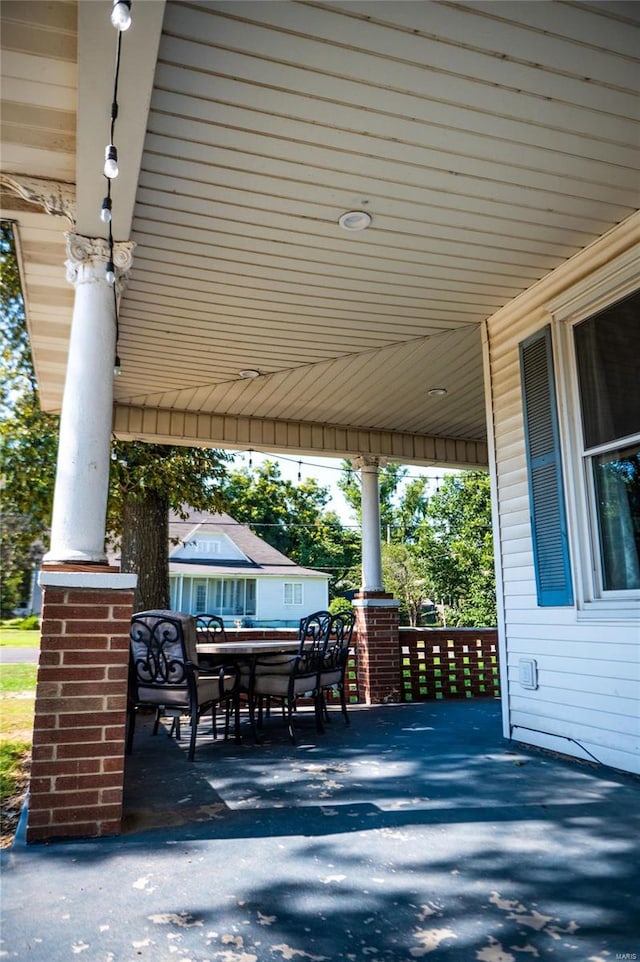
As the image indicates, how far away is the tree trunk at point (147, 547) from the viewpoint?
262 inches

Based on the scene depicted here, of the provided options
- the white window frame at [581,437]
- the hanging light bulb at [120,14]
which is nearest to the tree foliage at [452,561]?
the white window frame at [581,437]

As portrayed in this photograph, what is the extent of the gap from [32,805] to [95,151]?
260 cm

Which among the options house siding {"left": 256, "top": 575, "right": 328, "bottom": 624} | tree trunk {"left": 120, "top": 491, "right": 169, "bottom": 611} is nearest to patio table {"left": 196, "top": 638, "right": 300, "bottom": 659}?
tree trunk {"left": 120, "top": 491, "right": 169, "bottom": 611}

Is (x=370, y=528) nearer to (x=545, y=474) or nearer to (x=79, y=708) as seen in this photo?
(x=545, y=474)

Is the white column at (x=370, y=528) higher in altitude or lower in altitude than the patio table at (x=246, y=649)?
higher


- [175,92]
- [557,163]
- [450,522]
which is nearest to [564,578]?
[557,163]

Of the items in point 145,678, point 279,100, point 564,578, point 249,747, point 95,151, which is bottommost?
point 249,747

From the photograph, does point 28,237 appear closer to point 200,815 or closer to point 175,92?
point 175,92

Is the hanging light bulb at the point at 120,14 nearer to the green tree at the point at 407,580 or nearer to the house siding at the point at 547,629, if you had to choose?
the house siding at the point at 547,629

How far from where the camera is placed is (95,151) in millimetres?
2557

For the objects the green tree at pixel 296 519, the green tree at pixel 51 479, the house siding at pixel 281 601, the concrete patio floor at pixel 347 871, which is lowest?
the concrete patio floor at pixel 347 871

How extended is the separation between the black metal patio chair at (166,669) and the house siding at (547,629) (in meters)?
2.00

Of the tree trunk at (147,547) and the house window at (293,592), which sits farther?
the house window at (293,592)

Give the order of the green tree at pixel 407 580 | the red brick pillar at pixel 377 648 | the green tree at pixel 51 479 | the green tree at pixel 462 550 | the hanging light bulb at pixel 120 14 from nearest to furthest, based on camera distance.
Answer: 1. the hanging light bulb at pixel 120 14
2. the red brick pillar at pixel 377 648
3. the green tree at pixel 51 479
4. the green tree at pixel 462 550
5. the green tree at pixel 407 580
